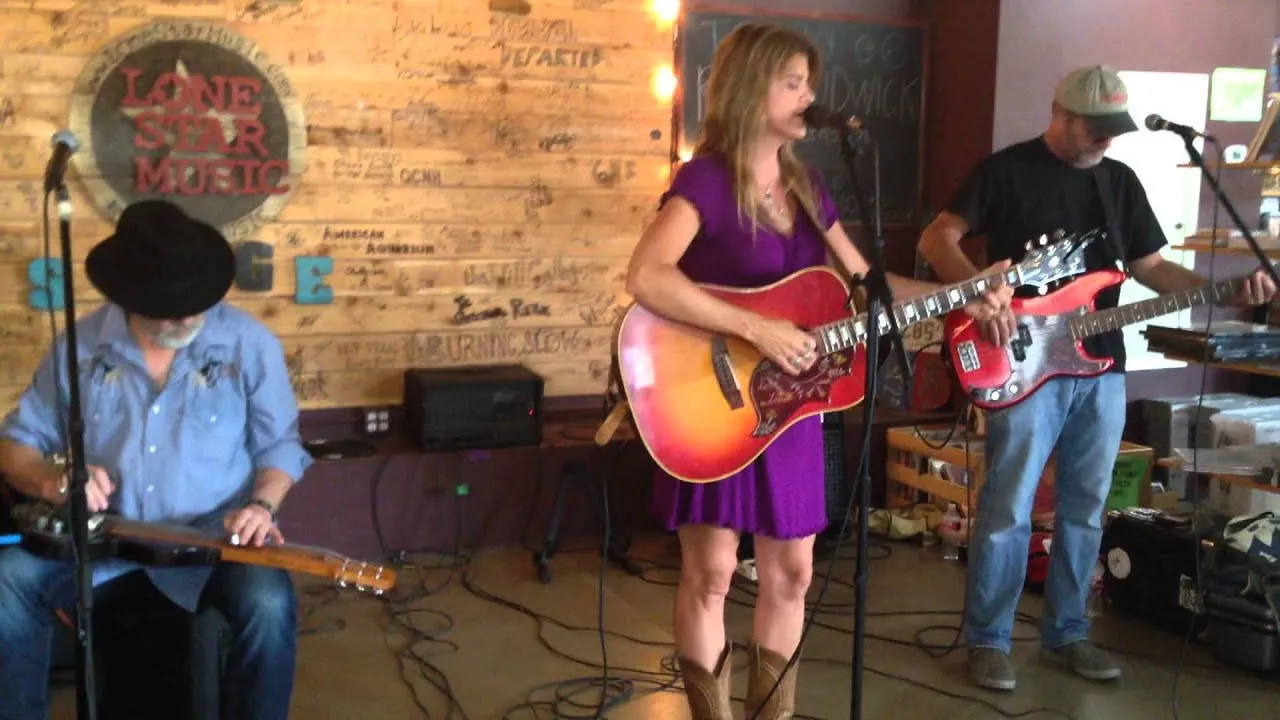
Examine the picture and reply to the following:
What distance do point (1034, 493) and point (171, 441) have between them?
6.62 ft

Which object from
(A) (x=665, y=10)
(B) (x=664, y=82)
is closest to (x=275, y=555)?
(B) (x=664, y=82)

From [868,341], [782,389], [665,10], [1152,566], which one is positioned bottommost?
[1152,566]

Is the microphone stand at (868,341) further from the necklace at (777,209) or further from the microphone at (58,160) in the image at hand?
the microphone at (58,160)

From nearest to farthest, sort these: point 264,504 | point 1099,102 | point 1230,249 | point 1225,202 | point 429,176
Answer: point 264,504 → point 1225,202 → point 1099,102 → point 1230,249 → point 429,176

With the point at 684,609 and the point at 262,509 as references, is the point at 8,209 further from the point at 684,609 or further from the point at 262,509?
the point at 684,609

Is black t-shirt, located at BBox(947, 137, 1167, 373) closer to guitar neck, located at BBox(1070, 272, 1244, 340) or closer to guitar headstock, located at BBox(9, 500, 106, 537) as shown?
guitar neck, located at BBox(1070, 272, 1244, 340)

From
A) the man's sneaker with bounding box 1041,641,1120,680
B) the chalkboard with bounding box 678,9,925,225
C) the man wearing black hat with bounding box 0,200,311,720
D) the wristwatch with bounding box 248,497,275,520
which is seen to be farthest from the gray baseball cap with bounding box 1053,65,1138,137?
the wristwatch with bounding box 248,497,275,520

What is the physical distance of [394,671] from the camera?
10.2 feet

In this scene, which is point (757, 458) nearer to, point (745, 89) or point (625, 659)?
point (745, 89)

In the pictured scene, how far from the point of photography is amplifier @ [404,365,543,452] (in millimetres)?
3959

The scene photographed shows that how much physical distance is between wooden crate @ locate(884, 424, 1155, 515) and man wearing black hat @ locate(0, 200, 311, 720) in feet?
8.21

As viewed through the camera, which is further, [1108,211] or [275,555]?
[1108,211]

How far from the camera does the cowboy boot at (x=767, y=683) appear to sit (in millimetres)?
2387

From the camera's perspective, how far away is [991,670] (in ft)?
9.87
